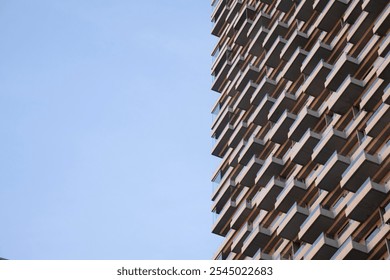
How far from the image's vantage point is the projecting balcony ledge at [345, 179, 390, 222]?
50.1 m

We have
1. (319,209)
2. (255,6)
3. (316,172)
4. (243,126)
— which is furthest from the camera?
(255,6)

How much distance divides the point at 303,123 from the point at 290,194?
17.9 feet

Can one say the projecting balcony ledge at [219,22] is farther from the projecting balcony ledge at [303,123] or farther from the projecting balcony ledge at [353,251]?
the projecting balcony ledge at [353,251]

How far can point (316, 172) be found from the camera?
59.0 metres

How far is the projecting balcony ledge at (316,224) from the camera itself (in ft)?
178

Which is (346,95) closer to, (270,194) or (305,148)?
(305,148)

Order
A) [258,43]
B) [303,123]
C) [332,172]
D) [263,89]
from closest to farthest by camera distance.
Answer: [332,172] < [303,123] < [263,89] < [258,43]

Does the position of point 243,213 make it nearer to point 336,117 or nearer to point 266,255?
point 266,255

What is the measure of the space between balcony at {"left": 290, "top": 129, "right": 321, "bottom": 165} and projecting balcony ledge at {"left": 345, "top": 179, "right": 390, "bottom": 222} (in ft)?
28.1

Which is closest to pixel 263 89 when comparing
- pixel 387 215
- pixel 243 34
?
pixel 243 34

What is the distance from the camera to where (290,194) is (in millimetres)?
59656
